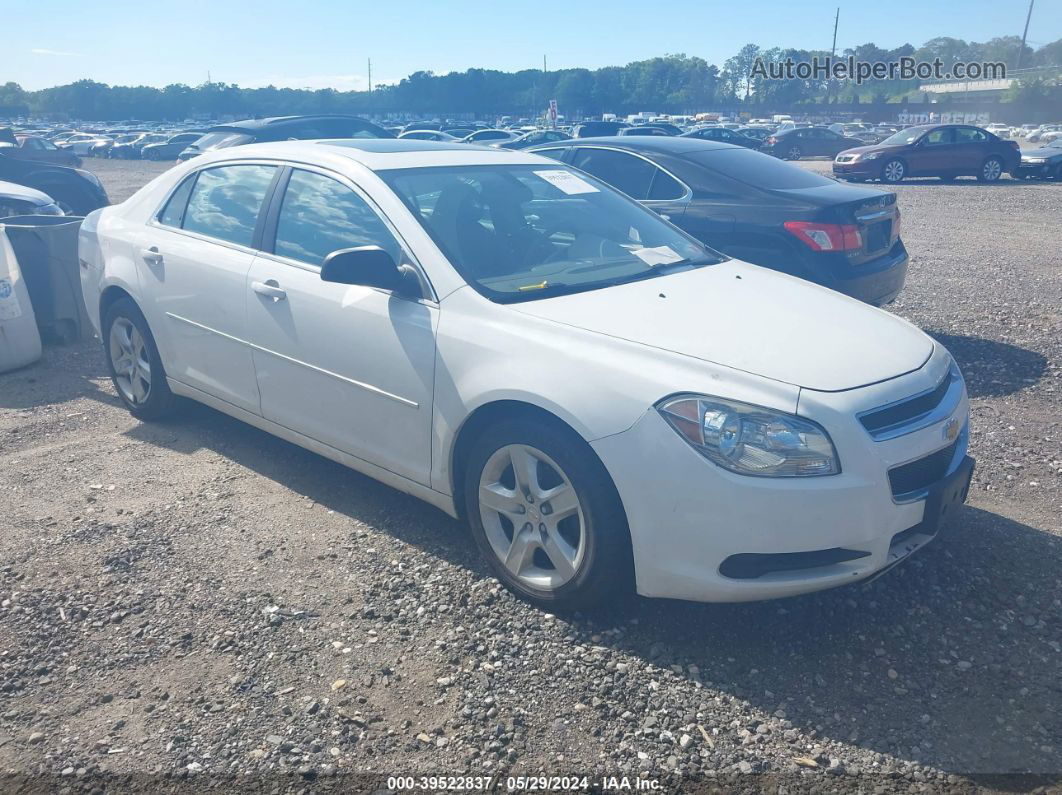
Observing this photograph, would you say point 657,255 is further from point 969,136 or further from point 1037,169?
point 1037,169

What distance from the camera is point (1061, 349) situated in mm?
6758

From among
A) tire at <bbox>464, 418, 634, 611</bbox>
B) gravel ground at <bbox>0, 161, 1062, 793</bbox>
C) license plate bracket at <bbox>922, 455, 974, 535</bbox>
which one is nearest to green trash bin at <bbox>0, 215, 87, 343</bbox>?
gravel ground at <bbox>0, 161, 1062, 793</bbox>


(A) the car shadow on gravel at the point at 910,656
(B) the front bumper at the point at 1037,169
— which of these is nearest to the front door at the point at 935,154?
(B) the front bumper at the point at 1037,169

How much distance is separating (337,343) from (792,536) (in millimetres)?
2091

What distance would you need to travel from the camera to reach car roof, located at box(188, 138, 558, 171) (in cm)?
420

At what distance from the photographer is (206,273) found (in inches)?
180

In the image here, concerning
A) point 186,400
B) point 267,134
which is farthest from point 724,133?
point 186,400

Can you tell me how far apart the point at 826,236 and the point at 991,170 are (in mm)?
19761

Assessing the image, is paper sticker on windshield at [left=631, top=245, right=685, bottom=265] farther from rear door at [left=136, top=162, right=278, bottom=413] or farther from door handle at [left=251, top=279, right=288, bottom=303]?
rear door at [left=136, top=162, right=278, bottom=413]

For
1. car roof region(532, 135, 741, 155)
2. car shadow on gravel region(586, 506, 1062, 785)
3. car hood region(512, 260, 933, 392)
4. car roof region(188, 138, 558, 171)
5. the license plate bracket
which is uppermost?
car roof region(188, 138, 558, 171)

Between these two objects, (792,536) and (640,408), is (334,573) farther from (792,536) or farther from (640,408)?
(792,536)

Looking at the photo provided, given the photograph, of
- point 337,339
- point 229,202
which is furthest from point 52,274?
point 337,339

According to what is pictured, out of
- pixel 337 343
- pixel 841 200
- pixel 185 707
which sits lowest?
pixel 185 707

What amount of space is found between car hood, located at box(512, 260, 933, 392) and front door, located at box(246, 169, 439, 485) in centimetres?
59
